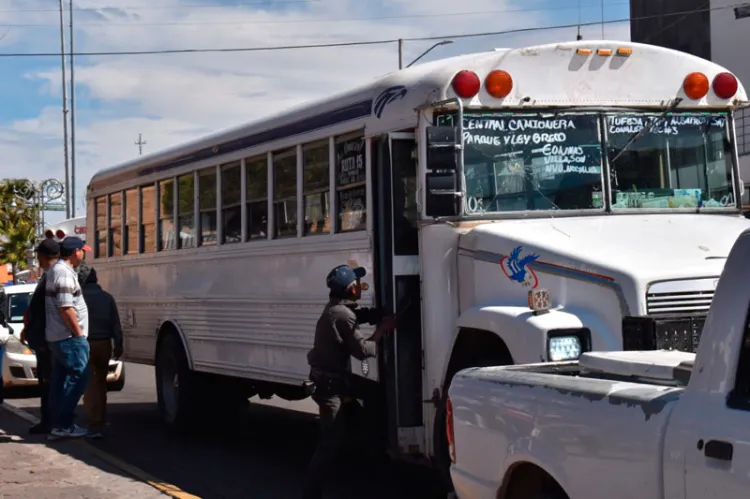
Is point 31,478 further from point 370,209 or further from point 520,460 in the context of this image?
point 520,460

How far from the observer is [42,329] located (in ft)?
36.8

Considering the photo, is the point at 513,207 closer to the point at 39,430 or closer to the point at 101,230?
the point at 39,430

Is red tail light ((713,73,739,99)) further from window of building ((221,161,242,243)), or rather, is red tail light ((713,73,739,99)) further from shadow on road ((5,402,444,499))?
window of building ((221,161,242,243))

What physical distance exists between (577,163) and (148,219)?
633 cm

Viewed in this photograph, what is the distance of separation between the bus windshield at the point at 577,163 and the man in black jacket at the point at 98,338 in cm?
496

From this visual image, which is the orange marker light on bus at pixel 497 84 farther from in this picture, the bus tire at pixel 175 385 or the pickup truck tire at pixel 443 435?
the bus tire at pixel 175 385

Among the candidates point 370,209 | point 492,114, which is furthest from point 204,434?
point 492,114

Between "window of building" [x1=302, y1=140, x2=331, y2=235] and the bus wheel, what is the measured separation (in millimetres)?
3172

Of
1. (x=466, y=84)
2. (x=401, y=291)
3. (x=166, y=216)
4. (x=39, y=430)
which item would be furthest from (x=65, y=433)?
(x=466, y=84)

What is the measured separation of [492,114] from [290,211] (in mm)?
2480

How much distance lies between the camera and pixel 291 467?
10.2 metres

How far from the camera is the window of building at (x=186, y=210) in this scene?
39.1ft

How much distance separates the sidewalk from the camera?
27.3 ft

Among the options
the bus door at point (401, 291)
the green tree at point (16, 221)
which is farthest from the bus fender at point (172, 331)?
the green tree at point (16, 221)
